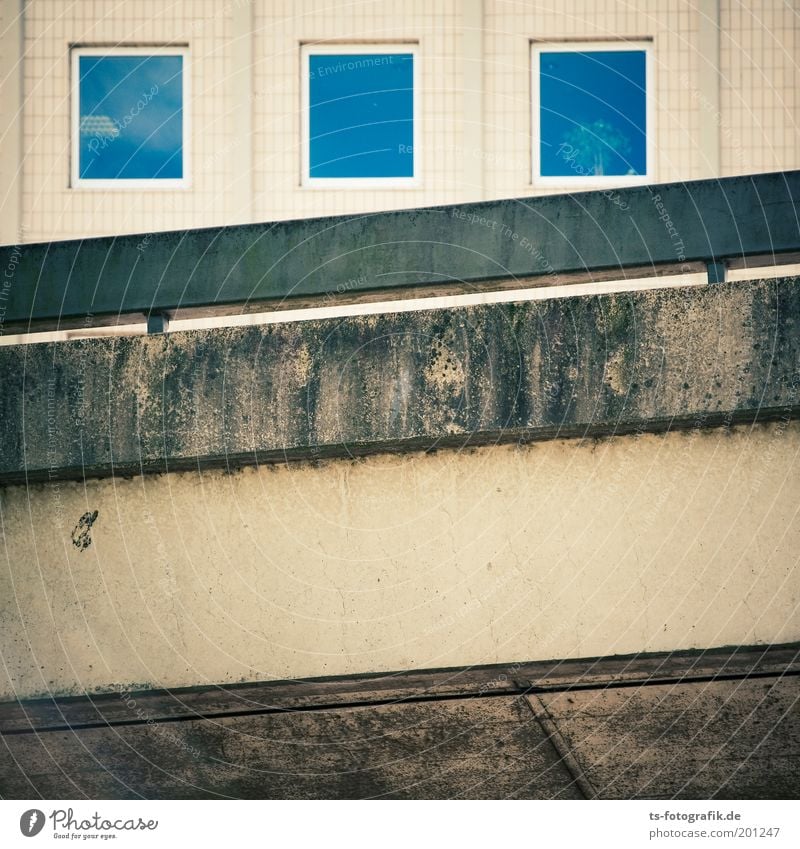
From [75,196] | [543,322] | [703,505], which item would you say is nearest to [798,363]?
[703,505]

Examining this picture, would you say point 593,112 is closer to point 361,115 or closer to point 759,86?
point 361,115

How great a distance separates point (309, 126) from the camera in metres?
10.2

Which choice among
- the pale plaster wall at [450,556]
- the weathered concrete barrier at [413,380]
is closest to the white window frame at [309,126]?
the weathered concrete barrier at [413,380]

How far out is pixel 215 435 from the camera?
3.51m

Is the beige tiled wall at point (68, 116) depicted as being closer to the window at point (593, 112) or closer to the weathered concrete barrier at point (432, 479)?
the window at point (593, 112)

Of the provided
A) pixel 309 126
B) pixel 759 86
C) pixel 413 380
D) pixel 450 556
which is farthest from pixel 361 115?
pixel 450 556

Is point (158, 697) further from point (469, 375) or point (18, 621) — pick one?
point (469, 375)

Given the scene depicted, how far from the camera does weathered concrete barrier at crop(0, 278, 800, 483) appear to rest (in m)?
3.37

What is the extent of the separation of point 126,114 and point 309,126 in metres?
1.67

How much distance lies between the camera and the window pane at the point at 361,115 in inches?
363

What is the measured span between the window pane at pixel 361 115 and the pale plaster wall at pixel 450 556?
6.02m

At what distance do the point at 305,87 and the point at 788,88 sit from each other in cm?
450

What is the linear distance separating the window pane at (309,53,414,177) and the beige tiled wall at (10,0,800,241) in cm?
34

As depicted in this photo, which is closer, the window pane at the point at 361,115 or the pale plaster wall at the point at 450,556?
the pale plaster wall at the point at 450,556
